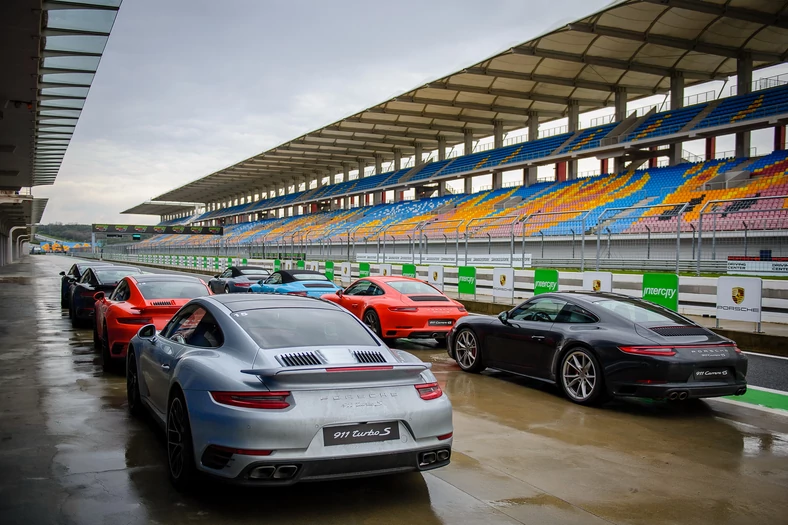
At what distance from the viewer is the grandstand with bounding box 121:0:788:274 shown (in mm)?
19297

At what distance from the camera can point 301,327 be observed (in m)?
4.98

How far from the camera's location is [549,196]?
40.1 meters

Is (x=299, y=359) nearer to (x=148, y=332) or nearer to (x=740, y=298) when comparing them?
(x=148, y=332)

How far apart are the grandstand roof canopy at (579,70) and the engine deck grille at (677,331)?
948 inches

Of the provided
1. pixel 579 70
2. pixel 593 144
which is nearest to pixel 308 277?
pixel 579 70

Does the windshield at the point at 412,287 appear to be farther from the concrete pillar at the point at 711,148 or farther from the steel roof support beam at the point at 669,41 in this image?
the concrete pillar at the point at 711,148

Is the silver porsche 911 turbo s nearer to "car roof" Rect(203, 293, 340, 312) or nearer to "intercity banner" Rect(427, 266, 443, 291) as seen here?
"car roof" Rect(203, 293, 340, 312)

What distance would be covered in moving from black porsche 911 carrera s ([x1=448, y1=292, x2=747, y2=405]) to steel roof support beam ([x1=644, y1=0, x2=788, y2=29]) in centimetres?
2346

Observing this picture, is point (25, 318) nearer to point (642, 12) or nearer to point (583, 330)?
point (583, 330)

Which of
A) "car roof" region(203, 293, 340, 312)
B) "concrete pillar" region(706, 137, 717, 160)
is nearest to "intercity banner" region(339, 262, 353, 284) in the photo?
"concrete pillar" region(706, 137, 717, 160)

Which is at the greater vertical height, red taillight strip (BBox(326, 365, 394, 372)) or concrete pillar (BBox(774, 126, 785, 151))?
concrete pillar (BBox(774, 126, 785, 151))

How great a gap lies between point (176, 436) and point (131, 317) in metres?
4.70

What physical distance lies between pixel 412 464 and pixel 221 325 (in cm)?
179

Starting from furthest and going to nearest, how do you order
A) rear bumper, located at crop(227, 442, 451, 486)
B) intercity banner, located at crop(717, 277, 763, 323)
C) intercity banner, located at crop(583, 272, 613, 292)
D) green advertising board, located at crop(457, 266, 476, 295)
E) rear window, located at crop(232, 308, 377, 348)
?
1. green advertising board, located at crop(457, 266, 476, 295)
2. intercity banner, located at crop(583, 272, 613, 292)
3. intercity banner, located at crop(717, 277, 763, 323)
4. rear window, located at crop(232, 308, 377, 348)
5. rear bumper, located at crop(227, 442, 451, 486)
